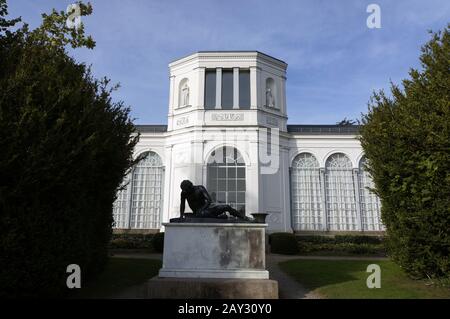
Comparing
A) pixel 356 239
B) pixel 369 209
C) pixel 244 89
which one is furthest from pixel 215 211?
pixel 369 209

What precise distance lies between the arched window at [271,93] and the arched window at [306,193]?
432 cm

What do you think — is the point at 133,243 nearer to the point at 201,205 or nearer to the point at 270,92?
the point at 201,205

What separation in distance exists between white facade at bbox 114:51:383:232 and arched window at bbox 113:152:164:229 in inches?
2.8

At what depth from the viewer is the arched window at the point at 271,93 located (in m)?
26.7

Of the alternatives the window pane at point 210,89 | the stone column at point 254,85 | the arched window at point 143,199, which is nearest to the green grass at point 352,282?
the stone column at point 254,85

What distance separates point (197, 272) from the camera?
9297 millimetres

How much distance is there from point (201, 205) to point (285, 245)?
37.7 feet

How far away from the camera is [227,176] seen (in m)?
24.9

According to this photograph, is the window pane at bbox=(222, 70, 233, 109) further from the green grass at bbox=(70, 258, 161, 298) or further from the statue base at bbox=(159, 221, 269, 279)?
the statue base at bbox=(159, 221, 269, 279)

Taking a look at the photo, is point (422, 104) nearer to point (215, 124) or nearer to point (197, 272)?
point (197, 272)

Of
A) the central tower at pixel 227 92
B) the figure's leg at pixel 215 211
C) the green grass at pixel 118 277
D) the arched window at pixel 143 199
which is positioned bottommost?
the green grass at pixel 118 277

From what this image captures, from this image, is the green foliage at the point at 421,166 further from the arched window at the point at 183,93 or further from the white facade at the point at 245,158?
the arched window at the point at 183,93

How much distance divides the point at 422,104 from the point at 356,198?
17.3m

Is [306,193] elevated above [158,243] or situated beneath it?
elevated above
